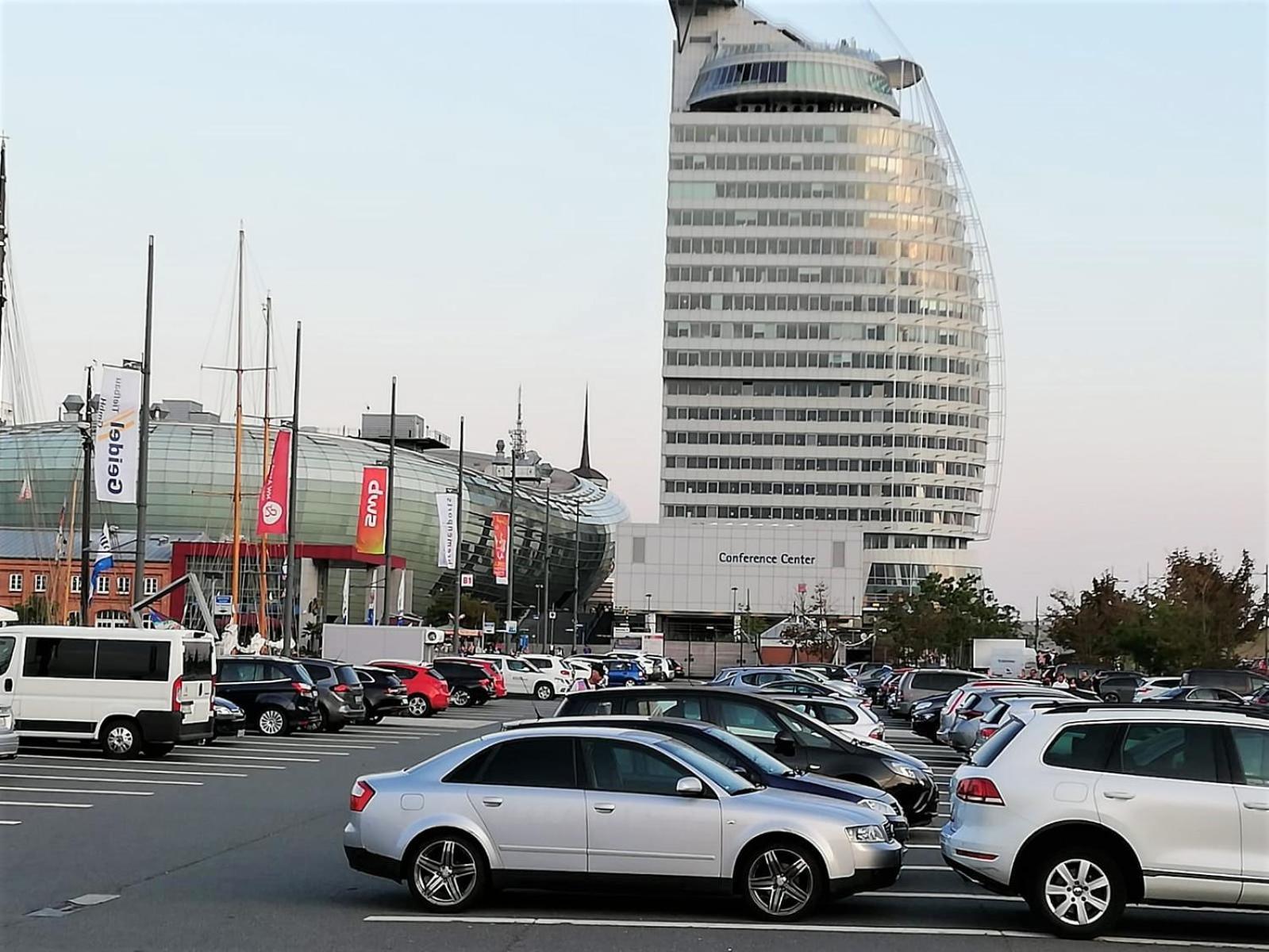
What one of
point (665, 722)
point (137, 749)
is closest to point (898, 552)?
point (137, 749)

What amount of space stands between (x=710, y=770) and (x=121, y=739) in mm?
16480

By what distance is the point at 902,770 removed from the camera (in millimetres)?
18594

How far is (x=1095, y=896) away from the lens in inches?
452

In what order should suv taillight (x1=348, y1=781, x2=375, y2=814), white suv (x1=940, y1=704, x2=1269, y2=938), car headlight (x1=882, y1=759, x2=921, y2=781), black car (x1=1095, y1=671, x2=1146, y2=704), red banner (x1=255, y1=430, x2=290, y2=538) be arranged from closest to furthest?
white suv (x1=940, y1=704, x2=1269, y2=938), suv taillight (x1=348, y1=781, x2=375, y2=814), car headlight (x1=882, y1=759, x2=921, y2=781), black car (x1=1095, y1=671, x2=1146, y2=704), red banner (x1=255, y1=430, x2=290, y2=538)

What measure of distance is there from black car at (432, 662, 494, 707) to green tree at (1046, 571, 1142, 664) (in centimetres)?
2870

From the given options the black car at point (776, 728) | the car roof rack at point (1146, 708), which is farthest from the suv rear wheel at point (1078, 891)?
the black car at point (776, 728)

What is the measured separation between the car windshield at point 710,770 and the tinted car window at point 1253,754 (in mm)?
3534

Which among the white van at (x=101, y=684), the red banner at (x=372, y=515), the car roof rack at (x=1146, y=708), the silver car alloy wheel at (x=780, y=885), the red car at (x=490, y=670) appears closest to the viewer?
the car roof rack at (x=1146, y=708)

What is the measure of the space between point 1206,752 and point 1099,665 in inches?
2496

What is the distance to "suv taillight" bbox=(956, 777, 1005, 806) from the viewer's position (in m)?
11.7

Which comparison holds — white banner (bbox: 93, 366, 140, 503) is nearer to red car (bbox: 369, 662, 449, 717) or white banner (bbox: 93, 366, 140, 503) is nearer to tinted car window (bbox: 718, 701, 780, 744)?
red car (bbox: 369, 662, 449, 717)

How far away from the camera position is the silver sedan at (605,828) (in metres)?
12.1

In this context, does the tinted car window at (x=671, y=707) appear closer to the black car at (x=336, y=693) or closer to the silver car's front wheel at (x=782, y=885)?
the silver car's front wheel at (x=782, y=885)

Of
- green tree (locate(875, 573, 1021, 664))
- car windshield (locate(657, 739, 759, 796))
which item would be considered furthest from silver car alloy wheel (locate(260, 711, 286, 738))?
green tree (locate(875, 573, 1021, 664))
